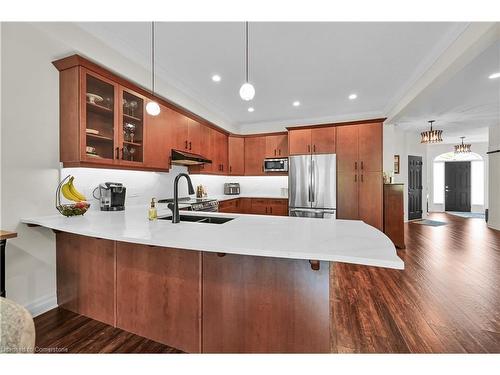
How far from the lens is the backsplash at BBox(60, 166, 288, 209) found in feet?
7.77

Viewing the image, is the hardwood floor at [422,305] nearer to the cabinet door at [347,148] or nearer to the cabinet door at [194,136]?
the cabinet door at [347,148]

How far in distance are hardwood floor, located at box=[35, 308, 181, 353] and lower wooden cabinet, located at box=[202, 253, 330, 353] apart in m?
0.46

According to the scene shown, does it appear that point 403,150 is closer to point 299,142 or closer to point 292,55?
point 299,142

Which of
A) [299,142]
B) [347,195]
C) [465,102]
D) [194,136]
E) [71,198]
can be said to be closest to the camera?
[71,198]

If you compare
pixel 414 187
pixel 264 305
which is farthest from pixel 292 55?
pixel 414 187

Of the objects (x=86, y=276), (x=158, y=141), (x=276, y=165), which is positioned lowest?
(x=86, y=276)

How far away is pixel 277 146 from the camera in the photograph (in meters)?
5.07

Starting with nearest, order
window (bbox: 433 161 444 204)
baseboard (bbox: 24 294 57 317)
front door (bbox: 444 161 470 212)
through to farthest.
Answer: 1. baseboard (bbox: 24 294 57 317)
2. front door (bbox: 444 161 470 212)
3. window (bbox: 433 161 444 204)

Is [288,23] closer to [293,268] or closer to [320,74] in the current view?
[320,74]

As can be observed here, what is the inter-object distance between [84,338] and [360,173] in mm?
4500

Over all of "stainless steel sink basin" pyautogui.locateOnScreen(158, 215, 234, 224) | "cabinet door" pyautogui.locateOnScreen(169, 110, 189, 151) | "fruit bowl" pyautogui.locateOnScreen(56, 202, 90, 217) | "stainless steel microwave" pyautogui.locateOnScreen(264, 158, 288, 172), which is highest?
"cabinet door" pyautogui.locateOnScreen(169, 110, 189, 151)

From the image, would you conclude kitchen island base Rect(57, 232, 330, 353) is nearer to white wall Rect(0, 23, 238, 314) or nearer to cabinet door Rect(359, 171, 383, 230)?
white wall Rect(0, 23, 238, 314)

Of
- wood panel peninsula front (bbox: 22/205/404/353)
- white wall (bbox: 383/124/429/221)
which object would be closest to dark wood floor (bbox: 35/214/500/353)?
wood panel peninsula front (bbox: 22/205/404/353)

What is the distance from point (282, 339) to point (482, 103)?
5593 mm
